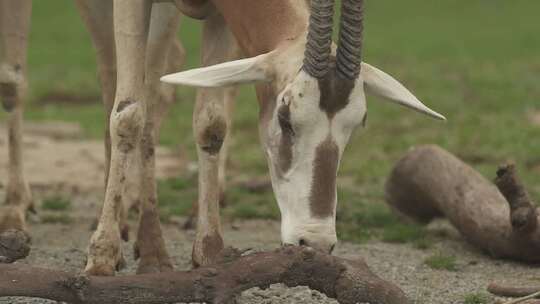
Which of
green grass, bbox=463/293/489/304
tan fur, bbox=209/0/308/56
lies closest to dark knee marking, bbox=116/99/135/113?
tan fur, bbox=209/0/308/56

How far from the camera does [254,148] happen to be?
14.5 metres

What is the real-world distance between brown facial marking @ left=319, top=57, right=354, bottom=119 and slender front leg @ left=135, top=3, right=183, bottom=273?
197 cm

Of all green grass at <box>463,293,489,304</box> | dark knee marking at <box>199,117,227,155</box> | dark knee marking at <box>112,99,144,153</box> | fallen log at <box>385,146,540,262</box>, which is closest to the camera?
green grass at <box>463,293,489,304</box>

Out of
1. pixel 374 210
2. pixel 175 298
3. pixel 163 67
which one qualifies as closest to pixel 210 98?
pixel 163 67

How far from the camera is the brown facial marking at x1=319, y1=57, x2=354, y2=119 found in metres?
5.91

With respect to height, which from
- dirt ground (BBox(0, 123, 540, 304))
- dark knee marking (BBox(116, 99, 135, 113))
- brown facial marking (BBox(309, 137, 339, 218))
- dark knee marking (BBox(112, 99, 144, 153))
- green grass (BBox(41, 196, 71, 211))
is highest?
dark knee marking (BBox(116, 99, 135, 113))

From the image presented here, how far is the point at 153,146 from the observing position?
8219 millimetres

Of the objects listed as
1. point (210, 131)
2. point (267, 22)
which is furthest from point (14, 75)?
point (267, 22)

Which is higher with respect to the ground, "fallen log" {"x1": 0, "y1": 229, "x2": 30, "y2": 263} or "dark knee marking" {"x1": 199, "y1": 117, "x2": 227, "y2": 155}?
"dark knee marking" {"x1": 199, "y1": 117, "x2": 227, "y2": 155}

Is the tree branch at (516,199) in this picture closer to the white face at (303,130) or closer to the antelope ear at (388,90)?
the antelope ear at (388,90)

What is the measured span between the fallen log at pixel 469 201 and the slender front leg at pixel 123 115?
86.2 inches

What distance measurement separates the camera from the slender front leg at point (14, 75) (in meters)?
9.50

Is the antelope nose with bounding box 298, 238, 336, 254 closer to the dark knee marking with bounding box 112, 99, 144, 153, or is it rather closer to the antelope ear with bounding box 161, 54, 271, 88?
the antelope ear with bounding box 161, 54, 271, 88

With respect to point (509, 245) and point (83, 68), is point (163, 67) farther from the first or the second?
point (83, 68)
